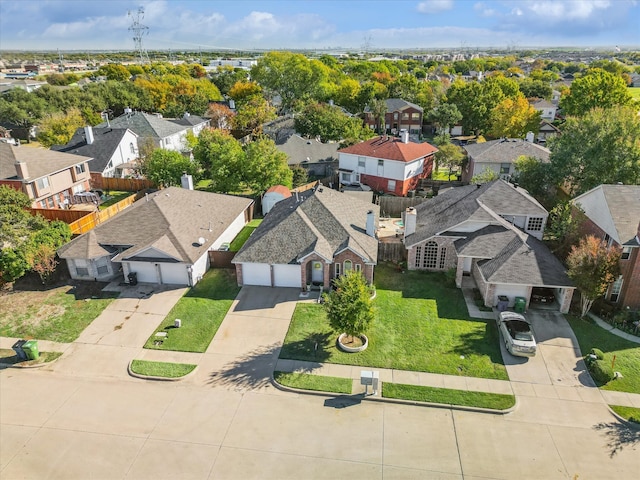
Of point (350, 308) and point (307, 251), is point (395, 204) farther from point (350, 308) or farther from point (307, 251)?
point (350, 308)

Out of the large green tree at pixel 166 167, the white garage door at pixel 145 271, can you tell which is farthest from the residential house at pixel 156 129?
the white garage door at pixel 145 271

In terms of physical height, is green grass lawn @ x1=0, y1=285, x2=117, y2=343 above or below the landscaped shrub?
below

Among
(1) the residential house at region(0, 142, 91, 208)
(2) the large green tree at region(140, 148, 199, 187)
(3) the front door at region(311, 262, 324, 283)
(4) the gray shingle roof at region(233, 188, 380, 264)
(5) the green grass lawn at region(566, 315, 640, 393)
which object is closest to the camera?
(5) the green grass lawn at region(566, 315, 640, 393)

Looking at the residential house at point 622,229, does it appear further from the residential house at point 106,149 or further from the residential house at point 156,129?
the residential house at point 156,129

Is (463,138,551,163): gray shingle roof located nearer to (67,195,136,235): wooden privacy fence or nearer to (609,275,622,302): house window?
(609,275,622,302): house window

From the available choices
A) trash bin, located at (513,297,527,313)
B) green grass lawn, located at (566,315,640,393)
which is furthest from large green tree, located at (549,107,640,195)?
trash bin, located at (513,297,527,313)

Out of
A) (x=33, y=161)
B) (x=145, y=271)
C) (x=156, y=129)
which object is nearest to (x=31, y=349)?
(x=145, y=271)

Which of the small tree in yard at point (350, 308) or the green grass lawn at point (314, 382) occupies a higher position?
the small tree in yard at point (350, 308)
